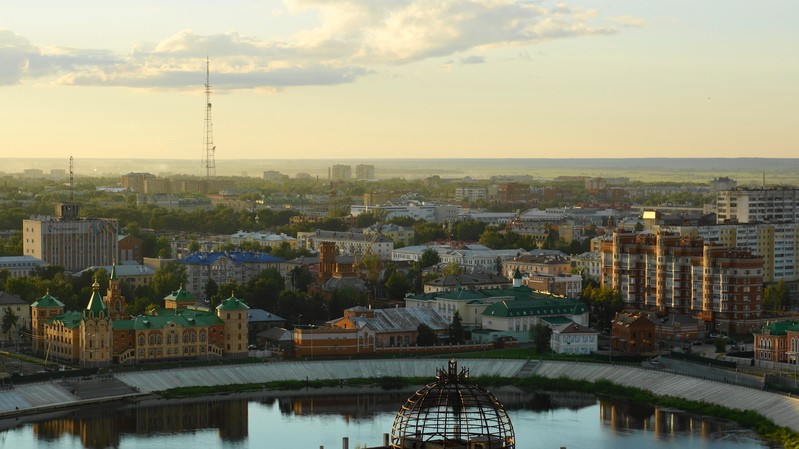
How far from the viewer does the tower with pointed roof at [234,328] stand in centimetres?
4900

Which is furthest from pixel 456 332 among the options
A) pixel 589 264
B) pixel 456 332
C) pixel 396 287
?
pixel 589 264

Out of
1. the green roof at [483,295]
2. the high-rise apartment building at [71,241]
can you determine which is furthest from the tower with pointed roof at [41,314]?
the high-rise apartment building at [71,241]

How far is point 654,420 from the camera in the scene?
40.4 m

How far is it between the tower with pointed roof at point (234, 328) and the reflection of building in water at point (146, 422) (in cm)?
636

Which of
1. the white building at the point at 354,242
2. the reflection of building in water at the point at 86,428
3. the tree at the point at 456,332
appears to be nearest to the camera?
the reflection of building in water at the point at 86,428

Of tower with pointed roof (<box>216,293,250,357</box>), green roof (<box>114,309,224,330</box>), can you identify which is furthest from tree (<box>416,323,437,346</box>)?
green roof (<box>114,309,224,330</box>)

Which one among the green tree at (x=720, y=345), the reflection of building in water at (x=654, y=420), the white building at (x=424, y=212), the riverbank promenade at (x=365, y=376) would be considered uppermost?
the white building at (x=424, y=212)

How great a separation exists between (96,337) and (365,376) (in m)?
8.49

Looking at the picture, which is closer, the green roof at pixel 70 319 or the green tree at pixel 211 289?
the green roof at pixel 70 319

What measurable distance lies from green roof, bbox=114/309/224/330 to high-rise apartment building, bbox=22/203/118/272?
24.3 metres

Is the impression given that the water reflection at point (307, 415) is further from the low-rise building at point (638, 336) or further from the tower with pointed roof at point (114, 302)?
the tower with pointed roof at point (114, 302)

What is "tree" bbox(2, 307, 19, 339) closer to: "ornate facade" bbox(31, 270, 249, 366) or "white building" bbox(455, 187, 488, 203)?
"ornate facade" bbox(31, 270, 249, 366)

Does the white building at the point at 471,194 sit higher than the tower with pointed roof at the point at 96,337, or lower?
higher

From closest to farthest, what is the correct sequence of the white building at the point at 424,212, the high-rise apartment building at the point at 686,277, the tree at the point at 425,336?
1. the tree at the point at 425,336
2. the high-rise apartment building at the point at 686,277
3. the white building at the point at 424,212
